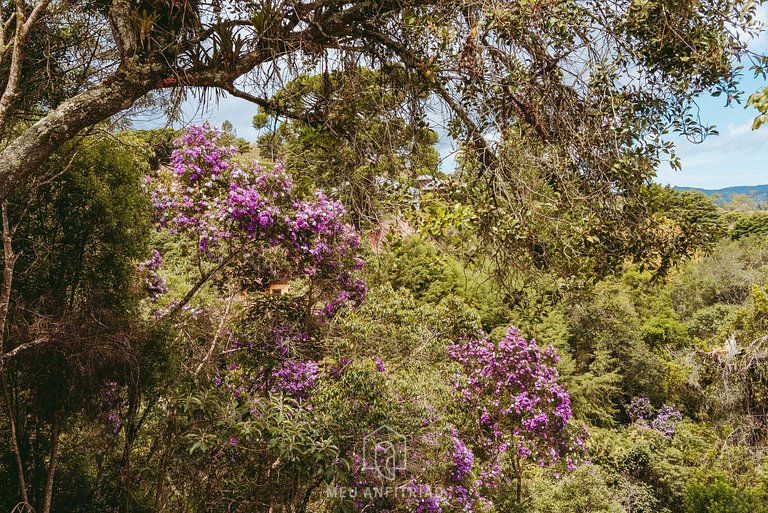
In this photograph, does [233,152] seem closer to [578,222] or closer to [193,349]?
[193,349]

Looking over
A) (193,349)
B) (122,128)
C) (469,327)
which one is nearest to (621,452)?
(469,327)

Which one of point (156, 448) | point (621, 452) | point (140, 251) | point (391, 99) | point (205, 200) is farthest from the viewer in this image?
point (621, 452)

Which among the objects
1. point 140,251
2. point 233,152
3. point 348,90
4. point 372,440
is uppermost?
point 233,152

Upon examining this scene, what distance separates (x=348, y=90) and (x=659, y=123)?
1656 millimetres

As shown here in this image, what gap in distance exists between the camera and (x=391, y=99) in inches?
120

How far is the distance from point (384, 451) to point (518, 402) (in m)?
3.64

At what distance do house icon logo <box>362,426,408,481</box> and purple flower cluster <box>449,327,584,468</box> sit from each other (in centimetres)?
296

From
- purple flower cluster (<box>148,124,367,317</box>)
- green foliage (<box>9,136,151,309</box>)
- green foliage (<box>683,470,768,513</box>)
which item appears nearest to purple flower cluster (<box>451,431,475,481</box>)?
purple flower cluster (<box>148,124,367,317</box>)

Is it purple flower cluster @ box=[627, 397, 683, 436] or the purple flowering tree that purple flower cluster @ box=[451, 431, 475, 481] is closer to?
the purple flowering tree

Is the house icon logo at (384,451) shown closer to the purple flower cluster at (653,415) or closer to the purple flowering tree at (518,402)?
the purple flowering tree at (518,402)

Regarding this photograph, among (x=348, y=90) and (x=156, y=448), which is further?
(x=156, y=448)

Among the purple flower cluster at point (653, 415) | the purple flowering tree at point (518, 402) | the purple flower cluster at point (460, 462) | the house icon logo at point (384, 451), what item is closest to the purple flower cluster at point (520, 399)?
the purple flowering tree at point (518, 402)

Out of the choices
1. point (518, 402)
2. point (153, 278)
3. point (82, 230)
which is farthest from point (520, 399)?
point (82, 230)

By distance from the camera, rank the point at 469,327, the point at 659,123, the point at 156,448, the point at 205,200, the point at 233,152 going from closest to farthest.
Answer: the point at 659,123 < the point at 156,448 < the point at 205,200 < the point at 233,152 < the point at 469,327
